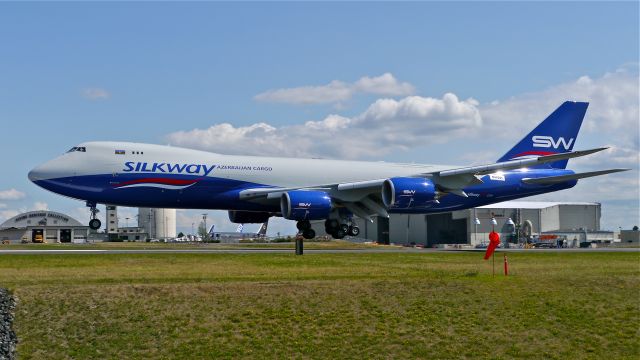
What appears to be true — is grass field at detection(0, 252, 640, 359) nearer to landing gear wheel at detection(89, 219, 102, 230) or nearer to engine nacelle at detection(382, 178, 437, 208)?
landing gear wheel at detection(89, 219, 102, 230)

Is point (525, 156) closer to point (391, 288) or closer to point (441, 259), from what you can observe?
point (441, 259)

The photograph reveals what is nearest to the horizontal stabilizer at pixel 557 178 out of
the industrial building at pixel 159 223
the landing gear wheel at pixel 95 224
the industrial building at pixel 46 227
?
the landing gear wheel at pixel 95 224

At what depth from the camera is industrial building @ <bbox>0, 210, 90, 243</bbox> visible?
11475 cm

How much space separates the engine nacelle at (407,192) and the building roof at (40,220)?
88598 millimetres

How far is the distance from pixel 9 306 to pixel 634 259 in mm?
40154

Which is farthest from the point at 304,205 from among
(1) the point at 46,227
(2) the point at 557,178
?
(1) the point at 46,227

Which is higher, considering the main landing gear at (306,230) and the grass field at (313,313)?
the main landing gear at (306,230)

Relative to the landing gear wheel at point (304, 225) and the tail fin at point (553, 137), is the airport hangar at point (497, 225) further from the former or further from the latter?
the landing gear wheel at point (304, 225)

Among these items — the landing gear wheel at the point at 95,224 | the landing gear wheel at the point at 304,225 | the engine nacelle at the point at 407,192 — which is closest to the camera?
the landing gear wheel at the point at 95,224

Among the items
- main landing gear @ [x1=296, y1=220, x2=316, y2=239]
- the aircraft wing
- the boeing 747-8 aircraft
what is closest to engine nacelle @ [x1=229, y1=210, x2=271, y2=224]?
the boeing 747-8 aircraft

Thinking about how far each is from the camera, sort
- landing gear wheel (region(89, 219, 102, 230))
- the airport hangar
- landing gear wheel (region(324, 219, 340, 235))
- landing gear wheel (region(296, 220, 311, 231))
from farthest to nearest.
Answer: the airport hangar, landing gear wheel (region(324, 219, 340, 235)), landing gear wheel (region(296, 220, 311, 231)), landing gear wheel (region(89, 219, 102, 230))

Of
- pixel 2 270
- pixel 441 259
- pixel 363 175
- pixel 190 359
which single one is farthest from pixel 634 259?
pixel 2 270

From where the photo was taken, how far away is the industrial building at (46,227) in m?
115

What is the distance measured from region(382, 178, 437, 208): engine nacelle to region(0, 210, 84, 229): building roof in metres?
88.6
